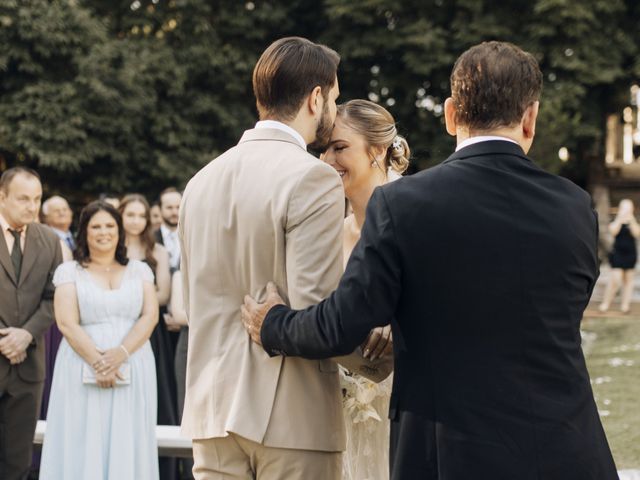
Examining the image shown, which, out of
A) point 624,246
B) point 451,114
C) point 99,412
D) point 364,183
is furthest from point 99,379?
point 624,246

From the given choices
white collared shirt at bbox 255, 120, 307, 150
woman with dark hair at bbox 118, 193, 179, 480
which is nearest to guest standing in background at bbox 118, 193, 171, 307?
woman with dark hair at bbox 118, 193, 179, 480

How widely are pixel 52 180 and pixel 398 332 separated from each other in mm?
21412

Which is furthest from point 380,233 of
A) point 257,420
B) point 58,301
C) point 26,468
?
point 26,468

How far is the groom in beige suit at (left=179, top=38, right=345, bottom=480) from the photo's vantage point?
2.58m

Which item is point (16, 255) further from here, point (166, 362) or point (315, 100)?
point (315, 100)

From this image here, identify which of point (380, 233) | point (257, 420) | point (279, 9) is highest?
point (279, 9)

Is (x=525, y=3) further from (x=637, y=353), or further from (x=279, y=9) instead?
(x=637, y=353)

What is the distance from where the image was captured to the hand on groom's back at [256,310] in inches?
102

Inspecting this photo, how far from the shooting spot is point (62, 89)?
20.7 metres

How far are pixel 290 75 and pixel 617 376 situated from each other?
8586mm

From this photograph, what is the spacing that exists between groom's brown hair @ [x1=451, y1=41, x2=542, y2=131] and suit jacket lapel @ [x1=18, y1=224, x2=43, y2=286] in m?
3.76

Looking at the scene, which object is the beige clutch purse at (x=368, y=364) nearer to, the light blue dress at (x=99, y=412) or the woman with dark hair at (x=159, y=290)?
the light blue dress at (x=99, y=412)

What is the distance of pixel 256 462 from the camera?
2705 millimetres

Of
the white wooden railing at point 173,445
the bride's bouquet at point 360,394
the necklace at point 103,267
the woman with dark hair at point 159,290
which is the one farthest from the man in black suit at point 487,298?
the woman with dark hair at point 159,290
